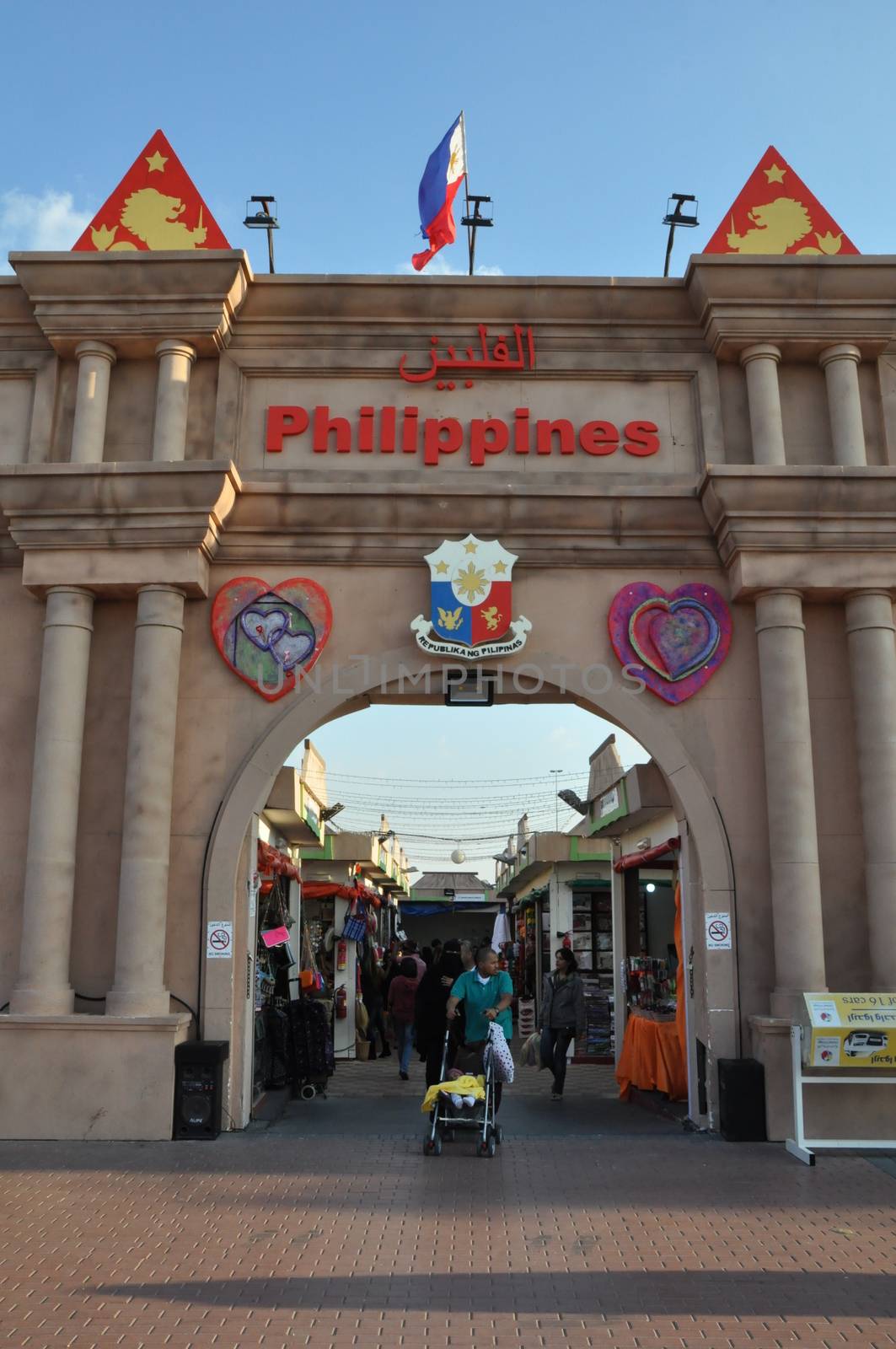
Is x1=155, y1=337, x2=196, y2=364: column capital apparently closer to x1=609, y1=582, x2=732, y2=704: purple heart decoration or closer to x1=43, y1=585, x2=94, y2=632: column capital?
x1=43, y1=585, x2=94, y2=632: column capital

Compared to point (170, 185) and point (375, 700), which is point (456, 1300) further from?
point (170, 185)

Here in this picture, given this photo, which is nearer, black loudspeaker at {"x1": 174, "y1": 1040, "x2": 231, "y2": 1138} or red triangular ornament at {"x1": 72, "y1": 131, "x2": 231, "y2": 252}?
black loudspeaker at {"x1": 174, "y1": 1040, "x2": 231, "y2": 1138}

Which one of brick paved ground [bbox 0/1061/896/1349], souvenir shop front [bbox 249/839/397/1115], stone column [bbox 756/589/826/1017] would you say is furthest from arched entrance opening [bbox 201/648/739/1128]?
brick paved ground [bbox 0/1061/896/1349]

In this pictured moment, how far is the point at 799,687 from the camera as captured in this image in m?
9.54

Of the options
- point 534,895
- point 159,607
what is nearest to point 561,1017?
point 159,607

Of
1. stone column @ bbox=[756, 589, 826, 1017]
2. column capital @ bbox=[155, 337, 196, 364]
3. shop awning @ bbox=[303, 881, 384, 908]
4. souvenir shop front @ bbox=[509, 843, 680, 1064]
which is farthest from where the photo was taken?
shop awning @ bbox=[303, 881, 384, 908]

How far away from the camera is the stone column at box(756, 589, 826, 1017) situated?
9.02 metres

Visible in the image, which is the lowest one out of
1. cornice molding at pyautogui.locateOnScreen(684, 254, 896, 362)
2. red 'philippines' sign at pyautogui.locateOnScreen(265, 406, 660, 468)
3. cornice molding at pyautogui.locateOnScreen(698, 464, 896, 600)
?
cornice molding at pyautogui.locateOnScreen(698, 464, 896, 600)

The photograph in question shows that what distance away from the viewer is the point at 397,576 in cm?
1023

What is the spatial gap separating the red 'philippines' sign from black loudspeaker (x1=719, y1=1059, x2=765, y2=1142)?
533 centimetres

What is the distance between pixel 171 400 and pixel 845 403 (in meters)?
5.91

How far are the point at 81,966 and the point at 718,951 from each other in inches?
203

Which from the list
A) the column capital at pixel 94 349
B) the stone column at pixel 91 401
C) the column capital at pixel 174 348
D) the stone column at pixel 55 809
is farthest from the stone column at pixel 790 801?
the column capital at pixel 94 349

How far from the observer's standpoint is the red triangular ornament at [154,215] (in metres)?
10.6
